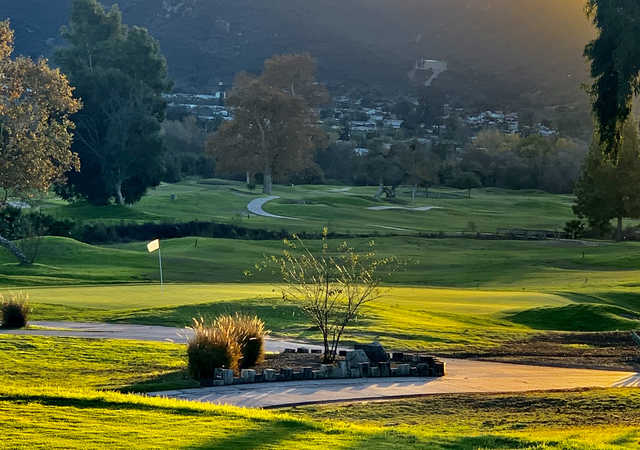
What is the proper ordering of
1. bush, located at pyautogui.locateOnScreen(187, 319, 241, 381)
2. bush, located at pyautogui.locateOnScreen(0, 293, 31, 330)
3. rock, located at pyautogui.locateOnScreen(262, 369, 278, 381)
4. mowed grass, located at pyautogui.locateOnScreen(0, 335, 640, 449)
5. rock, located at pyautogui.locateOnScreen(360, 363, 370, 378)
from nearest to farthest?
mowed grass, located at pyautogui.locateOnScreen(0, 335, 640, 449)
bush, located at pyautogui.locateOnScreen(187, 319, 241, 381)
rock, located at pyautogui.locateOnScreen(262, 369, 278, 381)
rock, located at pyautogui.locateOnScreen(360, 363, 370, 378)
bush, located at pyautogui.locateOnScreen(0, 293, 31, 330)

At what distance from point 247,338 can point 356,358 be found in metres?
2.12

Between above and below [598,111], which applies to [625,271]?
below

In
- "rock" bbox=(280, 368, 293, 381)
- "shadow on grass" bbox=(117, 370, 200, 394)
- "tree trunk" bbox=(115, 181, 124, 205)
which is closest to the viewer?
"shadow on grass" bbox=(117, 370, 200, 394)

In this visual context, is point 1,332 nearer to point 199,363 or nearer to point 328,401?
point 199,363

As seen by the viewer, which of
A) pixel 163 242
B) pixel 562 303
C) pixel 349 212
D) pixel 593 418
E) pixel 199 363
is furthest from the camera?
pixel 349 212

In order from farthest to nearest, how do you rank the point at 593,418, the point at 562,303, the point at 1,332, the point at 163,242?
the point at 163,242 < the point at 562,303 < the point at 1,332 < the point at 593,418

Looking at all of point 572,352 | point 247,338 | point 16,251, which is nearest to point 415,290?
point 572,352

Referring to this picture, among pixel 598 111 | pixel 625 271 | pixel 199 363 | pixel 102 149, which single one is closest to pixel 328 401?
pixel 199 363

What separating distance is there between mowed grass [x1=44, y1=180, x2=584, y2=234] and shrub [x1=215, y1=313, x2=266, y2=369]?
51.0 meters

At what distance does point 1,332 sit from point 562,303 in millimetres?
18732

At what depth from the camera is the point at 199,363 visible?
56.2ft

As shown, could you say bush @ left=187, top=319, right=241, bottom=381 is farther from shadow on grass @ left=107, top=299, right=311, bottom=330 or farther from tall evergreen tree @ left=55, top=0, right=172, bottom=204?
tall evergreen tree @ left=55, top=0, right=172, bottom=204

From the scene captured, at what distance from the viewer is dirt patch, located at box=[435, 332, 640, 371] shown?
21438mm

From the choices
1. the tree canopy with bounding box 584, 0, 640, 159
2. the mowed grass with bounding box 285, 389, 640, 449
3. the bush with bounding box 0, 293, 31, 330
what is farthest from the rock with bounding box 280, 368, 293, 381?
the tree canopy with bounding box 584, 0, 640, 159
